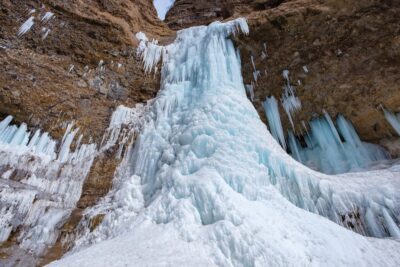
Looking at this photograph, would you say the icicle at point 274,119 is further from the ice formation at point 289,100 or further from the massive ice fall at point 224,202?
the massive ice fall at point 224,202

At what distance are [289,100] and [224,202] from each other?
6.35m

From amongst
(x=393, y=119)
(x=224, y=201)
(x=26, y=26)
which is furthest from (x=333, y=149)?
(x=26, y=26)

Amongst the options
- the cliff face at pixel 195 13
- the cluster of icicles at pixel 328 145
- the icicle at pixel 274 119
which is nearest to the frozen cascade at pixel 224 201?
the icicle at pixel 274 119

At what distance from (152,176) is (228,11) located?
11.5m

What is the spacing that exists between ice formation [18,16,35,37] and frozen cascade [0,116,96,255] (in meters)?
3.58

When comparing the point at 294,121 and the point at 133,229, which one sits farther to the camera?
the point at 294,121

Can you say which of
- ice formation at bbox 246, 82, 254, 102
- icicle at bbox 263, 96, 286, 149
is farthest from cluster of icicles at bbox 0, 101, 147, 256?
icicle at bbox 263, 96, 286, 149

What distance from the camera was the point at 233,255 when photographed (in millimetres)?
5176

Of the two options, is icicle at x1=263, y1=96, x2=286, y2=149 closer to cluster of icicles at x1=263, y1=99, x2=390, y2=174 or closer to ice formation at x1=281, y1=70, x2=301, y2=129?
cluster of icicles at x1=263, y1=99, x2=390, y2=174

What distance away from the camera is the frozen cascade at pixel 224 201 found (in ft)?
17.4

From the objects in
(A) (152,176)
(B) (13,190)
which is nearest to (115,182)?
(A) (152,176)

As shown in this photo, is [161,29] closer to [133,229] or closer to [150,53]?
[150,53]

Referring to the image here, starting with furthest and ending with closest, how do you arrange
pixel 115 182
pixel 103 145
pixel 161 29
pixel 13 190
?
pixel 161 29, pixel 103 145, pixel 115 182, pixel 13 190

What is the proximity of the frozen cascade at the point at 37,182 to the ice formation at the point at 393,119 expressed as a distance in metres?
10.4
